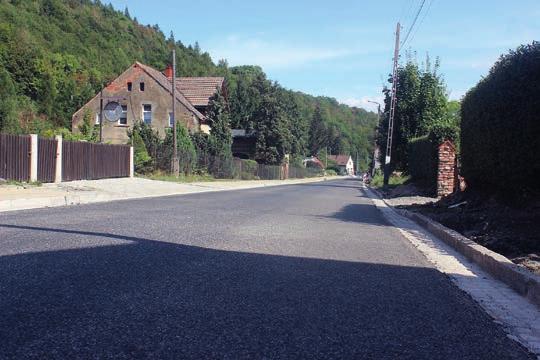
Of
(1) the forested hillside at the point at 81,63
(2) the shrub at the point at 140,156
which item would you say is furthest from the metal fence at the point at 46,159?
(1) the forested hillside at the point at 81,63

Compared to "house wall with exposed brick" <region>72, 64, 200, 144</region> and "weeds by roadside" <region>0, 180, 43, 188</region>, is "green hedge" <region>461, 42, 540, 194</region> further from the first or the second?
"house wall with exposed brick" <region>72, 64, 200, 144</region>

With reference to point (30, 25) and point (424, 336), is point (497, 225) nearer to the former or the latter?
point (424, 336)

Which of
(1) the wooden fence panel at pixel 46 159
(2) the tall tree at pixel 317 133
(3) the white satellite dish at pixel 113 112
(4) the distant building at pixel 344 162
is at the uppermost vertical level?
(2) the tall tree at pixel 317 133

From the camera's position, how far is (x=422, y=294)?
573 cm

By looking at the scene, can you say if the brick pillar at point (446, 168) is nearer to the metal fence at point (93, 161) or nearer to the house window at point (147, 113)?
the metal fence at point (93, 161)

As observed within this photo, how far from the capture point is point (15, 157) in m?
20.4

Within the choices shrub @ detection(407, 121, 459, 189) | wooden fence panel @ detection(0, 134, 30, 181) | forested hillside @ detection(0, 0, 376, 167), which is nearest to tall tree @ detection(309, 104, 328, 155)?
forested hillside @ detection(0, 0, 376, 167)

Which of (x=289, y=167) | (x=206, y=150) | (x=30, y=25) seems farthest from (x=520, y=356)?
(x=30, y=25)

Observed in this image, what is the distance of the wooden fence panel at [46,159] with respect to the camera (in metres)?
21.8

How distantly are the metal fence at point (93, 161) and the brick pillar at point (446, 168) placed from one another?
597 inches

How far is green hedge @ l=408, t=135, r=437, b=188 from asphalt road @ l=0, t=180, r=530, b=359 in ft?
44.5

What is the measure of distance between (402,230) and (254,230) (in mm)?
3723

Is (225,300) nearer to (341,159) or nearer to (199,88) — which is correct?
(199,88)

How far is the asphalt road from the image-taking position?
3832 millimetres
